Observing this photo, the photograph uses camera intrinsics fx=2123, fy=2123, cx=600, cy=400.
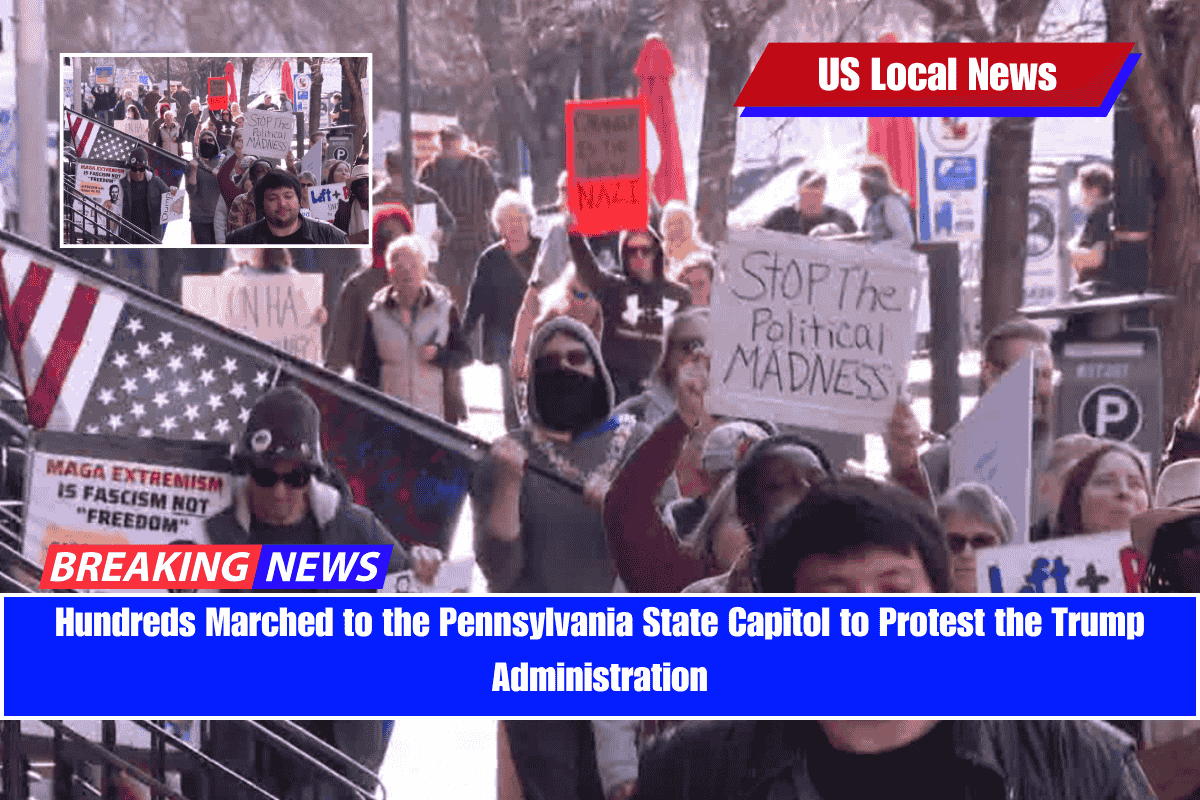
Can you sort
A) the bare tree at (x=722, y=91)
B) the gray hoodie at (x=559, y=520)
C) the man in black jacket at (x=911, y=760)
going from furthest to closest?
the gray hoodie at (x=559, y=520) < the bare tree at (x=722, y=91) < the man in black jacket at (x=911, y=760)

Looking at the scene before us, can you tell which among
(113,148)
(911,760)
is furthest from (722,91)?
Result: (911,760)

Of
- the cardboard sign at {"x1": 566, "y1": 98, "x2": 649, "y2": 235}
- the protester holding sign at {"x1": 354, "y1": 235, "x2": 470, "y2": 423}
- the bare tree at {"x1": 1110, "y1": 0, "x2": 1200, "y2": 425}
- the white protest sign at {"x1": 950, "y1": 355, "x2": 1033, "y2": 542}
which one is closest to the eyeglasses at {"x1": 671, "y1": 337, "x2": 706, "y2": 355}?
the cardboard sign at {"x1": 566, "y1": 98, "x2": 649, "y2": 235}

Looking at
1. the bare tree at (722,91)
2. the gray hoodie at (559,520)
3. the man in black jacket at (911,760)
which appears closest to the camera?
the man in black jacket at (911,760)

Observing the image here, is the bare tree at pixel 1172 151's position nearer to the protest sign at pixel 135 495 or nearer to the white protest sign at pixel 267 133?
the white protest sign at pixel 267 133

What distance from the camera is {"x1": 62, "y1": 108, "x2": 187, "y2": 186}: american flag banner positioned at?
4180 millimetres

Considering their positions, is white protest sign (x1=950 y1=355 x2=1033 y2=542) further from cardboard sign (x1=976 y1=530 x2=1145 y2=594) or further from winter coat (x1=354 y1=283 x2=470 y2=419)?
winter coat (x1=354 y1=283 x2=470 y2=419)

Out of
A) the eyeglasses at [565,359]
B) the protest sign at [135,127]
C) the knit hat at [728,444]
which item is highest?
the protest sign at [135,127]

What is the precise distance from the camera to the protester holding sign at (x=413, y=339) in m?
4.20

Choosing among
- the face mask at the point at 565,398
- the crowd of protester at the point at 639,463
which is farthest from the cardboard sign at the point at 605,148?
the face mask at the point at 565,398

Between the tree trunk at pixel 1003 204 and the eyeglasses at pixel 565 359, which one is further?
the eyeglasses at pixel 565 359

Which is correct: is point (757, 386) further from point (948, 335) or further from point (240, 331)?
point (240, 331)

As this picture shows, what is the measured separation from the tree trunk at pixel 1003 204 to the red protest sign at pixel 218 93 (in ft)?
4.87

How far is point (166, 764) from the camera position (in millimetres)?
4352

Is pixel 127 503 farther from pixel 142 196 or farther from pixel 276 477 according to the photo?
pixel 142 196
